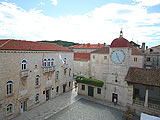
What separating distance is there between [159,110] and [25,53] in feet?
77.3

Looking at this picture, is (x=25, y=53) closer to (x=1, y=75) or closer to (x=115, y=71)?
(x=1, y=75)

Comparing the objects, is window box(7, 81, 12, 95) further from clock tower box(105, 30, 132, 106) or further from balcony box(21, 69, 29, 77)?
clock tower box(105, 30, 132, 106)

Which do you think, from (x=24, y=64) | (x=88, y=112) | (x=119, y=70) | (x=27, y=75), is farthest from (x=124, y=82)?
(x=24, y=64)

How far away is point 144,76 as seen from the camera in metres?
20.3

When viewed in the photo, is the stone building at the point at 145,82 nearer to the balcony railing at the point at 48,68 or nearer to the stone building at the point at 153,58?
the balcony railing at the point at 48,68

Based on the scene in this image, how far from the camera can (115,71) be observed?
2264cm

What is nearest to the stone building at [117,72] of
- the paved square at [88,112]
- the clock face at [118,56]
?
the clock face at [118,56]

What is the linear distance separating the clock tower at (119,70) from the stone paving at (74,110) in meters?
1.94

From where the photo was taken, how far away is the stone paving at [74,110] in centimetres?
1781

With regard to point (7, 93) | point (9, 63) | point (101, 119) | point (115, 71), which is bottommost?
point (101, 119)

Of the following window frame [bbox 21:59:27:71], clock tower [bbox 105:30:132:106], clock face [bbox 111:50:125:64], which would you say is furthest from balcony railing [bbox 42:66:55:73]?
clock face [bbox 111:50:125:64]

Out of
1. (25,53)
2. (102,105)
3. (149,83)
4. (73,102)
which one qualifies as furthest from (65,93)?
(149,83)

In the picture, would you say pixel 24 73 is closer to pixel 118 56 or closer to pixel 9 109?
pixel 9 109

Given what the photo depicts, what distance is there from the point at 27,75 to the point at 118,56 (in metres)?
16.8
